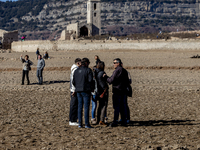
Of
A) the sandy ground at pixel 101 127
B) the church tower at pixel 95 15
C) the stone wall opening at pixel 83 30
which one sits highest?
the church tower at pixel 95 15

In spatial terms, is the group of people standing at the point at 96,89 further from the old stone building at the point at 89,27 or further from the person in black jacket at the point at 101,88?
the old stone building at the point at 89,27

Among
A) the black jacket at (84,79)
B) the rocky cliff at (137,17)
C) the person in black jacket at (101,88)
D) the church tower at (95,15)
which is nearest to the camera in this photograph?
the black jacket at (84,79)

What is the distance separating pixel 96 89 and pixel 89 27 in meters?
56.9

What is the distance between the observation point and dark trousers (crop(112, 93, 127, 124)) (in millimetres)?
8281

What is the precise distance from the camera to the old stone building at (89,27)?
201 feet

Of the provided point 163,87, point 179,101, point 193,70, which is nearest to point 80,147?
point 179,101

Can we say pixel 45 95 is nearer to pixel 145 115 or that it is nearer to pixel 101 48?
pixel 145 115

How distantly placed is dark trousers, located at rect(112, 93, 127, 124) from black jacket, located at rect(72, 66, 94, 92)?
2.38 feet

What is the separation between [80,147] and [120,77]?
7.78 ft

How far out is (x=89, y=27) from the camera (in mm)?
64562

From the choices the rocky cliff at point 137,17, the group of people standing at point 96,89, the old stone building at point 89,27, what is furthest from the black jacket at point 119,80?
the rocky cliff at point 137,17

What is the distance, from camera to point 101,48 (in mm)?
45469

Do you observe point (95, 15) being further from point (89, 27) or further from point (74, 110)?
point (74, 110)

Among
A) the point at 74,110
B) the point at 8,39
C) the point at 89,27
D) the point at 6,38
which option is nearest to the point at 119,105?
the point at 74,110
